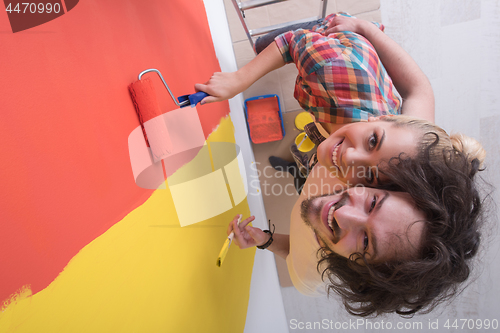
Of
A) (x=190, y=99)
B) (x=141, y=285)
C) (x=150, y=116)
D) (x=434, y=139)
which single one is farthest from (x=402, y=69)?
(x=141, y=285)

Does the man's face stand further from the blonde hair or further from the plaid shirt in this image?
the plaid shirt

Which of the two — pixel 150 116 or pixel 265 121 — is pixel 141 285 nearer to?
pixel 150 116

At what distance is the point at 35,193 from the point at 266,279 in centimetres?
158

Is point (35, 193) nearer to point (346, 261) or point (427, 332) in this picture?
point (346, 261)

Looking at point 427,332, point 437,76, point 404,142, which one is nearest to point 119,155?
point 404,142

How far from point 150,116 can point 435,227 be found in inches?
25.8

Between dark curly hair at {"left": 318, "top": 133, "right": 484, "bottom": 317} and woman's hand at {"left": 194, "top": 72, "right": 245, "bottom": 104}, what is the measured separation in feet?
1.58

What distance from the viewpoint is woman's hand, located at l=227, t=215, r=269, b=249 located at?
102 centimetres

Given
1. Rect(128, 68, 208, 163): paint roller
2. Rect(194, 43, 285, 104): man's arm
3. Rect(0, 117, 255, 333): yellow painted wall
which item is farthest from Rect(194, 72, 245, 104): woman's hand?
Rect(0, 117, 255, 333): yellow painted wall

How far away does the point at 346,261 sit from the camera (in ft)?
2.60

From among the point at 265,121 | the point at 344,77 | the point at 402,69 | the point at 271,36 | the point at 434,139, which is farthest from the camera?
the point at 265,121

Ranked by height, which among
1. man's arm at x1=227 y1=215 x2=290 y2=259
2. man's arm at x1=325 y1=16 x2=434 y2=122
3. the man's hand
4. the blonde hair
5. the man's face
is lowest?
man's arm at x1=227 y1=215 x2=290 y2=259

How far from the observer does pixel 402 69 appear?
1.01 m

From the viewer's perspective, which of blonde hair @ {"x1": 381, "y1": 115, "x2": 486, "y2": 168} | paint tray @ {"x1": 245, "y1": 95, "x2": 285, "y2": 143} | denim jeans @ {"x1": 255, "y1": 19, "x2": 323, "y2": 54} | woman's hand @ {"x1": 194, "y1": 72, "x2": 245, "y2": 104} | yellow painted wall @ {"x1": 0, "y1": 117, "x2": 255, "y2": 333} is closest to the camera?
yellow painted wall @ {"x1": 0, "y1": 117, "x2": 255, "y2": 333}
